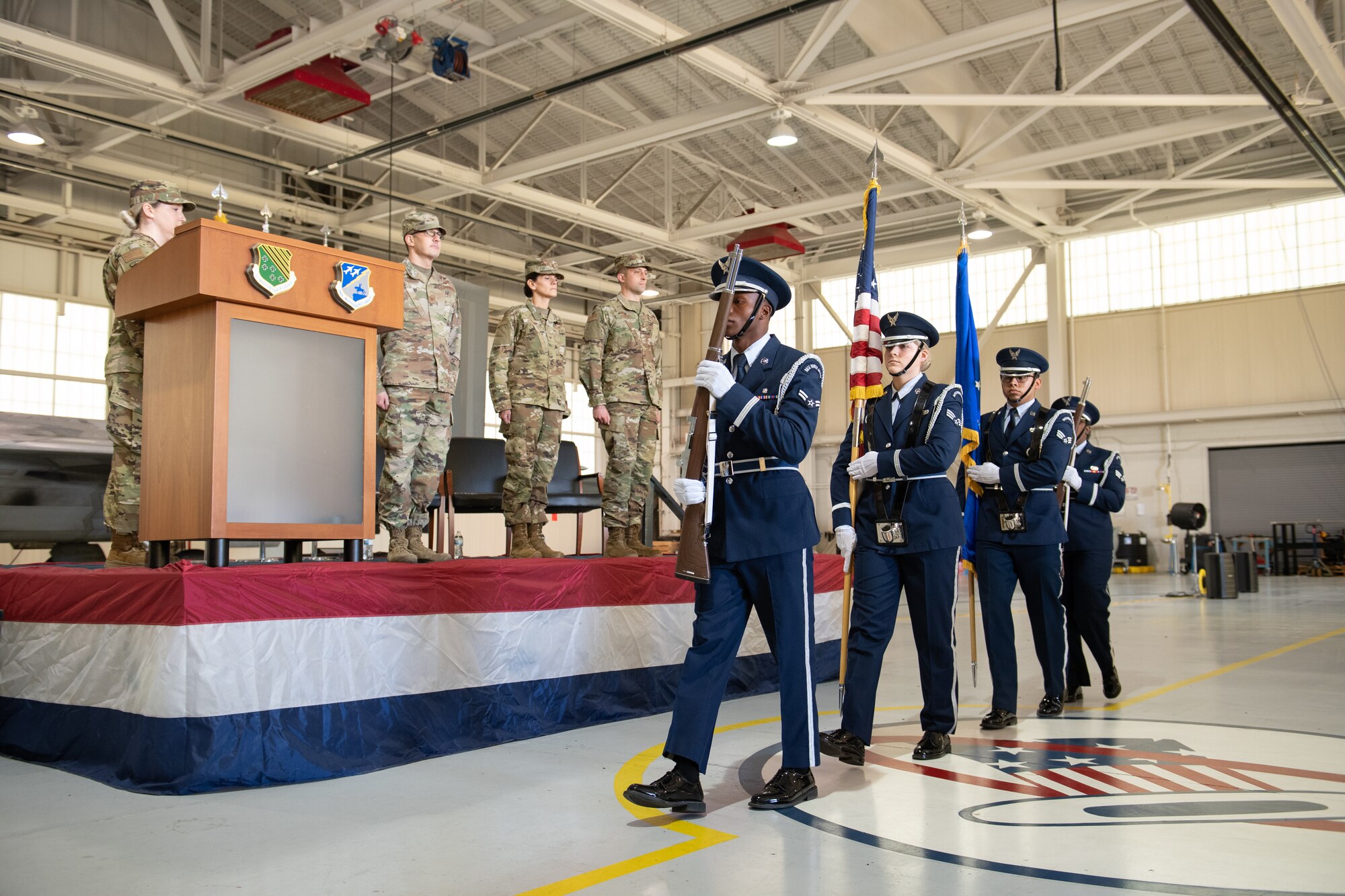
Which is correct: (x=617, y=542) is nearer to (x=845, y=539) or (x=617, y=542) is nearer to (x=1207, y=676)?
(x=845, y=539)

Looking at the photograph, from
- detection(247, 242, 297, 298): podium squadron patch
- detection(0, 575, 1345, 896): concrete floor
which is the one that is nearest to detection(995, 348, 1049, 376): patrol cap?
detection(0, 575, 1345, 896): concrete floor

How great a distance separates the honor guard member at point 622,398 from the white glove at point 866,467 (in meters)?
2.09

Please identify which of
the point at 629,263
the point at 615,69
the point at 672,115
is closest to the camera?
the point at 629,263

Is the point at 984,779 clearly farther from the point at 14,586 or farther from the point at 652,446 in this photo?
the point at 14,586

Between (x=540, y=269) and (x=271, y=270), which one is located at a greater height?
(x=540, y=269)

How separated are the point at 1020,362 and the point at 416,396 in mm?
3087

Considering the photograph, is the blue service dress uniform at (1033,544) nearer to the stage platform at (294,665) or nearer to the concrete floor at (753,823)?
the concrete floor at (753,823)

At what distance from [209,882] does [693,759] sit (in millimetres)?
1407

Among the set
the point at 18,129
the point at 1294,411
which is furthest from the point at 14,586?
the point at 1294,411

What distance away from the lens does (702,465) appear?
133 inches

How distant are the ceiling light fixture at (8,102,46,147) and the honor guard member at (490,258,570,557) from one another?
1021cm

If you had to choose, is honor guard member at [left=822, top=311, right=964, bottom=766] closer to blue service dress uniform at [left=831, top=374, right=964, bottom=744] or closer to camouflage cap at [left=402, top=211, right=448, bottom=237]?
blue service dress uniform at [left=831, top=374, right=964, bottom=744]

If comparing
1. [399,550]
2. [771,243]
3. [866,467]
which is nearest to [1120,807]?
[866,467]

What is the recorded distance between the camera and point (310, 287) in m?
4.02
